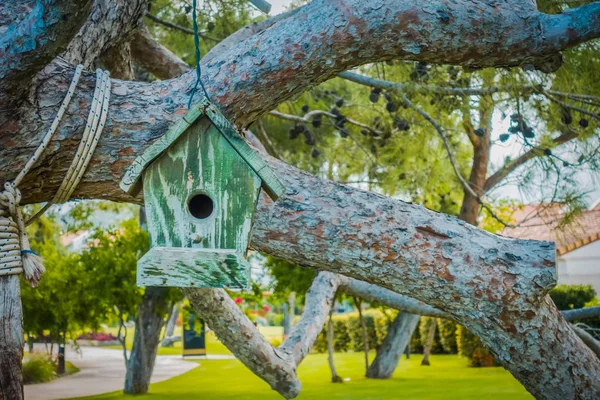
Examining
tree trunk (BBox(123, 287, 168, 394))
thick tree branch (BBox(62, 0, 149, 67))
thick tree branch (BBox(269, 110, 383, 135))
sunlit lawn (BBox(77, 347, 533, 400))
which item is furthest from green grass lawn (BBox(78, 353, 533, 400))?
thick tree branch (BBox(62, 0, 149, 67))

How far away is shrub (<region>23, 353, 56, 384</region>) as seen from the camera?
11719 millimetres

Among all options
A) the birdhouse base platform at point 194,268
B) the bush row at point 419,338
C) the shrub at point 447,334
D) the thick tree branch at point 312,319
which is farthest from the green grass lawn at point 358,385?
the birdhouse base platform at point 194,268

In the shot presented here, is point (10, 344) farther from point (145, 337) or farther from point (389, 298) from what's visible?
point (145, 337)

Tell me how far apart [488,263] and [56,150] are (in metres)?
1.62

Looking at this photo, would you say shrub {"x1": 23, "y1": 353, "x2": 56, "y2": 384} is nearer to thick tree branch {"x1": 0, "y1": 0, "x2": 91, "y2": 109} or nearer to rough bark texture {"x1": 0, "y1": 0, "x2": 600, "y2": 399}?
rough bark texture {"x1": 0, "y1": 0, "x2": 600, "y2": 399}

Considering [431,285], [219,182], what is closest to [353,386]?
[431,285]

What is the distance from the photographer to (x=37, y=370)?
11.8 meters

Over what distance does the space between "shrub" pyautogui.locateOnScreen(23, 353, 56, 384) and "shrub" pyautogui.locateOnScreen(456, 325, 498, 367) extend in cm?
752

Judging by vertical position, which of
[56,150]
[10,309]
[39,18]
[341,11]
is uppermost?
[341,11]

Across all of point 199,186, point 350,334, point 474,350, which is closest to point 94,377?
point 350,334

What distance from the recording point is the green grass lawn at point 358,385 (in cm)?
761

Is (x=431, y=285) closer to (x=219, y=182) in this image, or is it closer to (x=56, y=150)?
(x=219, y=182)

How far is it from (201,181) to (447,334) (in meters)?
13.6

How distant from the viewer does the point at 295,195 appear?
2557 mm
